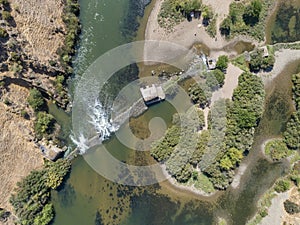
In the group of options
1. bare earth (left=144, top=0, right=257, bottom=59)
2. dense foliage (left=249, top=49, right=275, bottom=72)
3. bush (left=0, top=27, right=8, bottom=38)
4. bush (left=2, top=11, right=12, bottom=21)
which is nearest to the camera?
bush (left=0, top=27, right=8, bottom=38)

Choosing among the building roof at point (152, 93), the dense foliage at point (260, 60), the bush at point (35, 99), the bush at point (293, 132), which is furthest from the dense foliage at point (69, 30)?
the bush at point (293, 132)

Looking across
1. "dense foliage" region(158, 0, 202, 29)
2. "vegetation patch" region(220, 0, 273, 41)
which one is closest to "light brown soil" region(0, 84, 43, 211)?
"dense foliage" region(158, 0, 202, 29)

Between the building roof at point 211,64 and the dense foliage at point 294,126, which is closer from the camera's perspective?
the building roof at point 211,64

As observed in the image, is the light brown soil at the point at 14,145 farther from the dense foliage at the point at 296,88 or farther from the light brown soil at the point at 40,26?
the dense foliage at the point at 296,88

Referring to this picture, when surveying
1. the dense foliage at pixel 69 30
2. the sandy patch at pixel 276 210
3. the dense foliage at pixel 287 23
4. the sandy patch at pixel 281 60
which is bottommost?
the sandy patch at pixel 276 210

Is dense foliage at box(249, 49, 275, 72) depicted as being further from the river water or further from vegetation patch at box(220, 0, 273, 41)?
the river water

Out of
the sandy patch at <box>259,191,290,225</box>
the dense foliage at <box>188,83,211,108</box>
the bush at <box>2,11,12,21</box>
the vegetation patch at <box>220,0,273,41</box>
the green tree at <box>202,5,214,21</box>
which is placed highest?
the bush at <box>2,11,12,21</box>

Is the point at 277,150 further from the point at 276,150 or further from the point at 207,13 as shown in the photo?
the point at 207,13

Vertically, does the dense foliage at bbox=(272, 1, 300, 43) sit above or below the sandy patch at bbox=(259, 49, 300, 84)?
above
